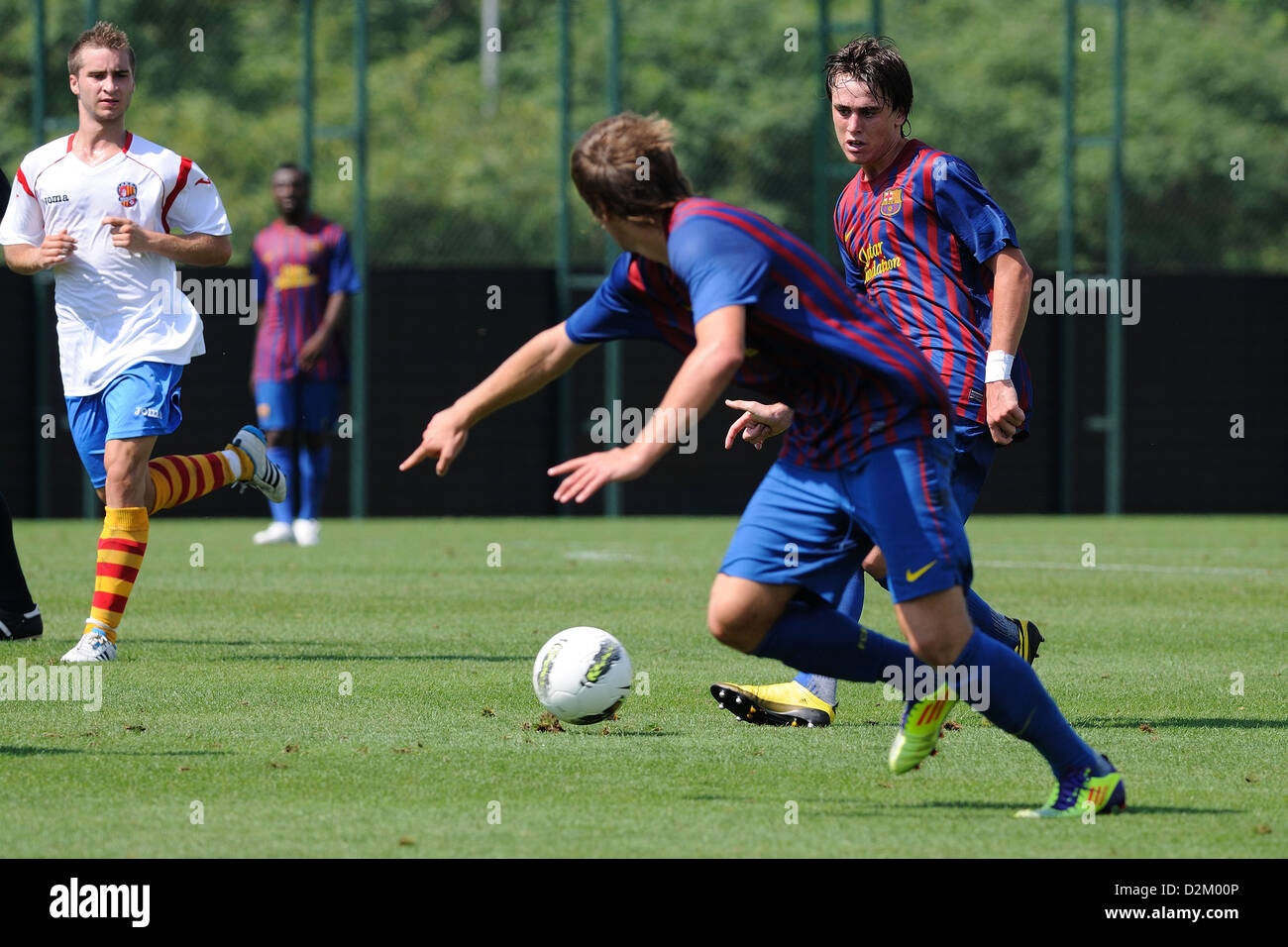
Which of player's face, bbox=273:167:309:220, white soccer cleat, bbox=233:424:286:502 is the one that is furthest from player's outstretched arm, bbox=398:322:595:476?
player's face, bbox=273:167:309:220

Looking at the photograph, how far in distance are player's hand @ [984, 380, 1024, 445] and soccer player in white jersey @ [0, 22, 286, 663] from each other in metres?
3.27

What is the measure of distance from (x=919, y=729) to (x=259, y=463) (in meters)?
4.41

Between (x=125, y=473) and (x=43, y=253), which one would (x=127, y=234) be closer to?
(x=43, y=253)

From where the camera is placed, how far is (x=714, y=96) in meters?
29.1

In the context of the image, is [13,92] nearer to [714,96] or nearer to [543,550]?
[714,96]

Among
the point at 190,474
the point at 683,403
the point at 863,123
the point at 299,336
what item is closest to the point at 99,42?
the point at 190,474

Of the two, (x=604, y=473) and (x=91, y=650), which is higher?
(x=604, y=473)

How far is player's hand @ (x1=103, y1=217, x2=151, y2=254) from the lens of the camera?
7.75 metres

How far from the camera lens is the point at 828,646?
537 cm

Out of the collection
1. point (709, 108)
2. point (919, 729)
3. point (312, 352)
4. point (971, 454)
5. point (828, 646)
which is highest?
point (709, 108)

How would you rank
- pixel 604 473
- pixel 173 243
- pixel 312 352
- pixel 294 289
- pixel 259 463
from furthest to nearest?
pixel 294 289
pixel 312 352
pixel 259 463
pixel 173 243
pixel 604 473
